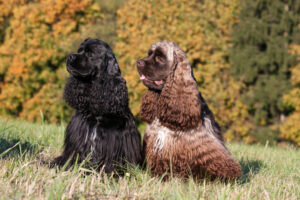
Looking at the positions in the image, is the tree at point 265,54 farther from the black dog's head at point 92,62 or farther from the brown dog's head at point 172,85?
the black dog's head at point 92,62

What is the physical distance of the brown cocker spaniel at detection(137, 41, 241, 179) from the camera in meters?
4.16

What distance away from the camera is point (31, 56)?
16.2 metres

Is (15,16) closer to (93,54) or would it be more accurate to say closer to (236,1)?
(236,1)

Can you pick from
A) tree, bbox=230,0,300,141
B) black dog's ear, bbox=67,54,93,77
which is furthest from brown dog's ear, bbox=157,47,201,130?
tree, bbox=230,0,300,141

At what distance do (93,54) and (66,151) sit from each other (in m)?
1.19

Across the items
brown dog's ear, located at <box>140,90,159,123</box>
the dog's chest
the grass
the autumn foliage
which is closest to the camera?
the grass

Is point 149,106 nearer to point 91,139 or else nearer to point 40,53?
point 91,139

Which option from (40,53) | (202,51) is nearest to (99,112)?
(202,51)

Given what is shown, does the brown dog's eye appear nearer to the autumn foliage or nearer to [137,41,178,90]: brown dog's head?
[137,41,178,90]: brown dog's head

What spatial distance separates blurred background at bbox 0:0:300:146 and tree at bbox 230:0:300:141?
40 mm

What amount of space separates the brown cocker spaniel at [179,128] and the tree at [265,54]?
35.9 ft

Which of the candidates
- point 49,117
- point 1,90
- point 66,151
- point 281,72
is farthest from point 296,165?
point 1,90

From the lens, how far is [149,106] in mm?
4523

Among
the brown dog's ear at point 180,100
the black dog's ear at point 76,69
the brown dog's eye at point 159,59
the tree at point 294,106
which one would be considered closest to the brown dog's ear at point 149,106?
the brown dog's ear at point 180,100
